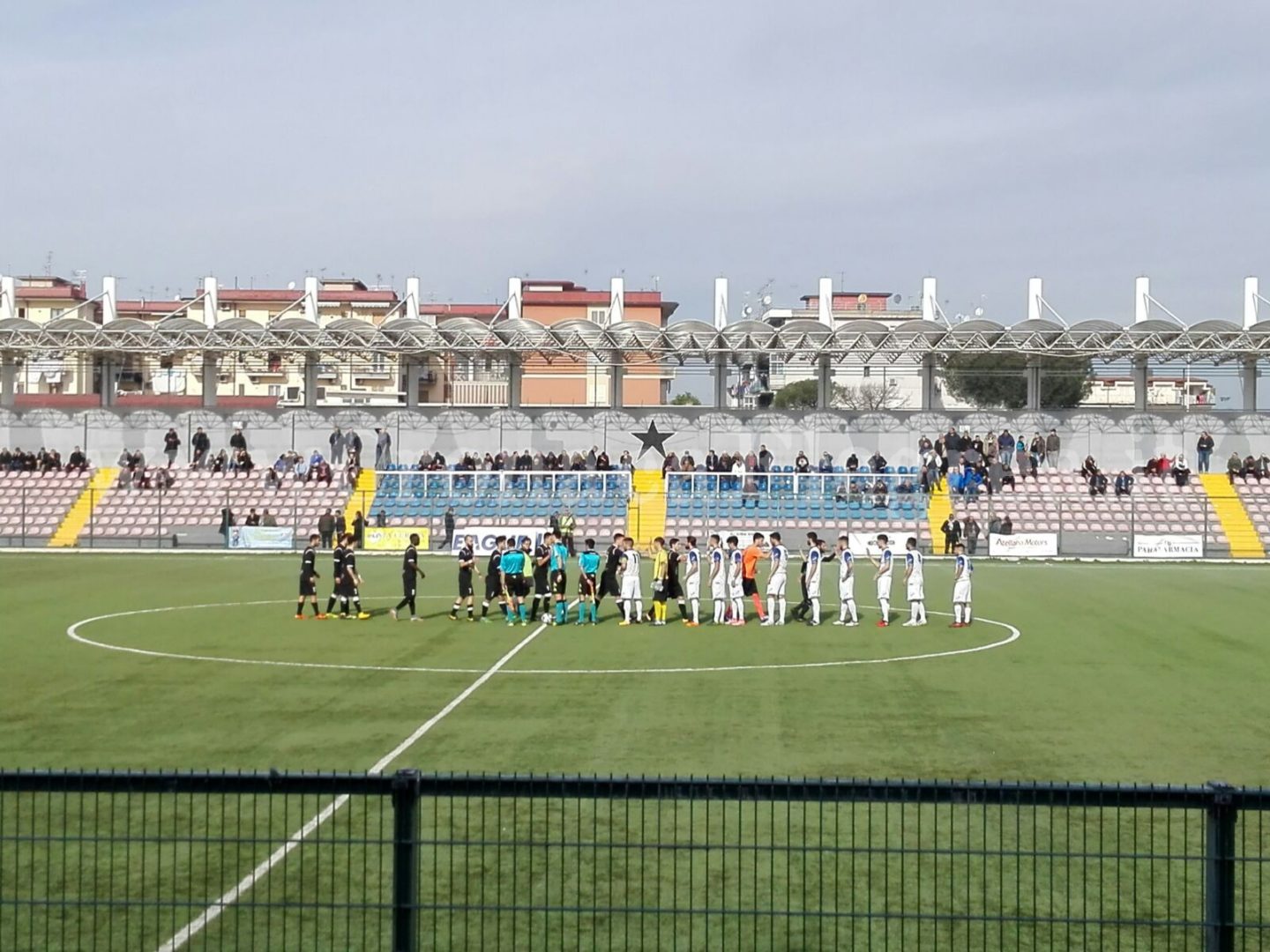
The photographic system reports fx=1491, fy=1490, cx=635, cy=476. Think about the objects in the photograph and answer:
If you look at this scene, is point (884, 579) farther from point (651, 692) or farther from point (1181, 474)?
point (1181, 474)

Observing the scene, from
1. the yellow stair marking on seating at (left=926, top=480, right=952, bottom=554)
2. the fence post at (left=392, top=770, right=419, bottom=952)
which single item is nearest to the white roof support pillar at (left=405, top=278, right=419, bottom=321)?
the yellow stair marking on seating at (left=926, top=480, right=952, bottom=554)

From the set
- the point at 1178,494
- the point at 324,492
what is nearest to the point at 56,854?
the point at 324,492

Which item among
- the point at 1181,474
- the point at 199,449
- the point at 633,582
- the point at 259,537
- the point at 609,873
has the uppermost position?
the point at 199,449

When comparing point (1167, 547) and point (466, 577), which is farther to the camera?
point (1167, 547)

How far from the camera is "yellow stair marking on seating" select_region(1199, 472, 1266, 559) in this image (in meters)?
53.2

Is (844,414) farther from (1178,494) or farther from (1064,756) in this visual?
(1064,756)

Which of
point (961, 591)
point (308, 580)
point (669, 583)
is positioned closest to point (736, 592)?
point (669, 583)

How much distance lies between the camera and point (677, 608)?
3291 cm

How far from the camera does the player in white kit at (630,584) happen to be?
29359 millimetres

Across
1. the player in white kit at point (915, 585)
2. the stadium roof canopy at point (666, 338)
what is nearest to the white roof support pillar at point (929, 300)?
the stadium roof canopy at point (666, 338)

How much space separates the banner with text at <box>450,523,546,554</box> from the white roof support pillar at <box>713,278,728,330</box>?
45.2 ft

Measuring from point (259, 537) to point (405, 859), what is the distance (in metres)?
49.2

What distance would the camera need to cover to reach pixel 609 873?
8445 millimetres

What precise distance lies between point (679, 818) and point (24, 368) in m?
62.8
